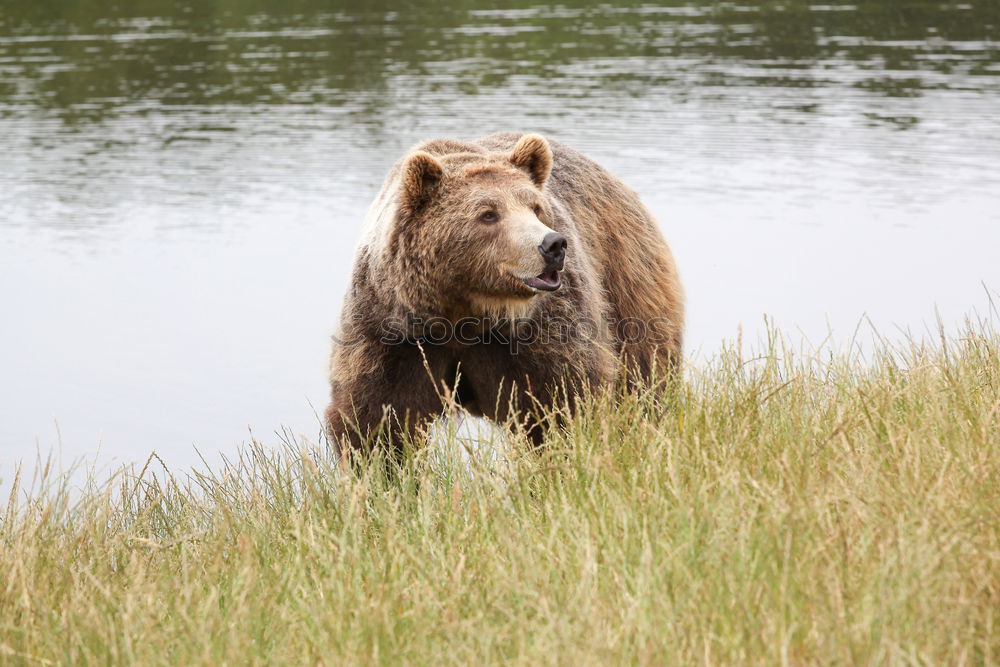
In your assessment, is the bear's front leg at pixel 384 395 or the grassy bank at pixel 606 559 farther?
the bear's front leg at pixel 384 395

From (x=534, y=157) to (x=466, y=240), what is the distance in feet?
2.11

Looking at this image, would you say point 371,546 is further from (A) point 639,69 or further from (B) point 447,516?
(A) point 639,69

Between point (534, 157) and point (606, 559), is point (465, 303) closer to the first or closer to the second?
point (534, 157)

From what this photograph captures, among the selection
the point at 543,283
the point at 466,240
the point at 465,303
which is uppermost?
the point at 466,240

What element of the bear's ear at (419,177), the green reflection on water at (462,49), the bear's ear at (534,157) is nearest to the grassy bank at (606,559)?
the bear's ear at (419,177)

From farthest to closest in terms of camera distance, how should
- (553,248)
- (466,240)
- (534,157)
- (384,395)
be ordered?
1. (534,157)
2. (384,395)
3. (466,240)
4. (553,248)

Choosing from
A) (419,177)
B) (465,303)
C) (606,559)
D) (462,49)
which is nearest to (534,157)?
(419,177)

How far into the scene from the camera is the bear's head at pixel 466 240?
15.9ft

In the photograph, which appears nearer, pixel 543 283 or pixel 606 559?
pixel 606 559

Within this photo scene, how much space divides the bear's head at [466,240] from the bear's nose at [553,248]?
0.04ft

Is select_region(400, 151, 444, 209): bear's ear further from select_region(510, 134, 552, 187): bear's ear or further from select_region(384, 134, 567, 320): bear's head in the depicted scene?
select_region(510, 134, 552, 187): bear's ear

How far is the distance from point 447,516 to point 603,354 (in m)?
1.60

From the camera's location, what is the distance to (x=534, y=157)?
5.39 m

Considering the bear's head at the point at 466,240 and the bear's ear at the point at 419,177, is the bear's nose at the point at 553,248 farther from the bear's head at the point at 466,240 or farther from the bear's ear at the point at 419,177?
the bear's ear at the point at 419,177
